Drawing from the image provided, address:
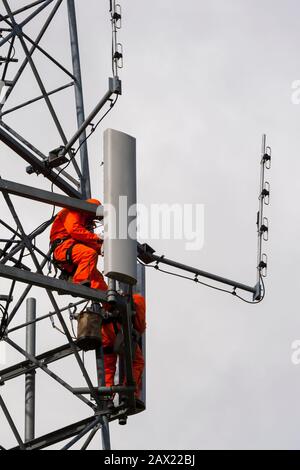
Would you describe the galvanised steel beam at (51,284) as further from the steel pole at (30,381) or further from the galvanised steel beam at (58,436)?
the steel pole at (30,381)

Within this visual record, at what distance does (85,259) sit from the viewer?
32.5 meters

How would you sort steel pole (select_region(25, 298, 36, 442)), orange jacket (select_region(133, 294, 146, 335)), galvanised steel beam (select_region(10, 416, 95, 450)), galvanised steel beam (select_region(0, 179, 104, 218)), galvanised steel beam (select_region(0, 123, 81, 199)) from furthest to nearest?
steel pole (select_region(25, 298, 36, 442)) < orange jacket (select_region(133, 294, 146, 335)) < galvanised steel beam (select_region(0, 123, 81, 199)) < galvanised steel beam (select_region(10, 416, 95, 450)) < galvanised steel beam (select_region(0, 179, 104, 218))

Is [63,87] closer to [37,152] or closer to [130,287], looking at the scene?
[37,152]

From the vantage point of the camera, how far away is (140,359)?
33156mm

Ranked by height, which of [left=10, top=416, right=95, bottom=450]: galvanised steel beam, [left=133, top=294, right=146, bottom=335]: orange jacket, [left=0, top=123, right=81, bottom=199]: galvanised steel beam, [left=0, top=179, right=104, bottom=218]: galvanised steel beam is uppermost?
[left=0, top=123, right=81, bottom=199]: galvanised steel beam

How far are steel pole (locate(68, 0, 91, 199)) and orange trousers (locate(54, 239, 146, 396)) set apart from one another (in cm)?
85

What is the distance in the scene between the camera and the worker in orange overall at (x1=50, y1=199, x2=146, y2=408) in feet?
106

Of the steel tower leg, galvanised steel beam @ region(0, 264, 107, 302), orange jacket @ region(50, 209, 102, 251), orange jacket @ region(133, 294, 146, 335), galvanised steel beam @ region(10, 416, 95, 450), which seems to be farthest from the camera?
orange jacket @ region(133, 294, 146, 335)

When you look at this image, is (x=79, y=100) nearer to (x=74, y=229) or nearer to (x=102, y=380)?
(x=74, y=229)

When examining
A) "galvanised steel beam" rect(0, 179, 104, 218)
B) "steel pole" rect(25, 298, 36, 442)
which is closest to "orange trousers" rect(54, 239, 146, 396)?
"steel pole" rect(25, 298, 36, 442)

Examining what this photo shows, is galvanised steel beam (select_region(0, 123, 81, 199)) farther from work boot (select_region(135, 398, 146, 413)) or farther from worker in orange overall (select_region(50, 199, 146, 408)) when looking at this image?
work boot (select_region(135, 398, 146, 413))

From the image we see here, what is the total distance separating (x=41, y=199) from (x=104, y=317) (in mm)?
2284

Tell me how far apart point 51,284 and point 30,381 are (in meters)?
4.77

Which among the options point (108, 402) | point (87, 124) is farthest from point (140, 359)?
point (87, 124)
